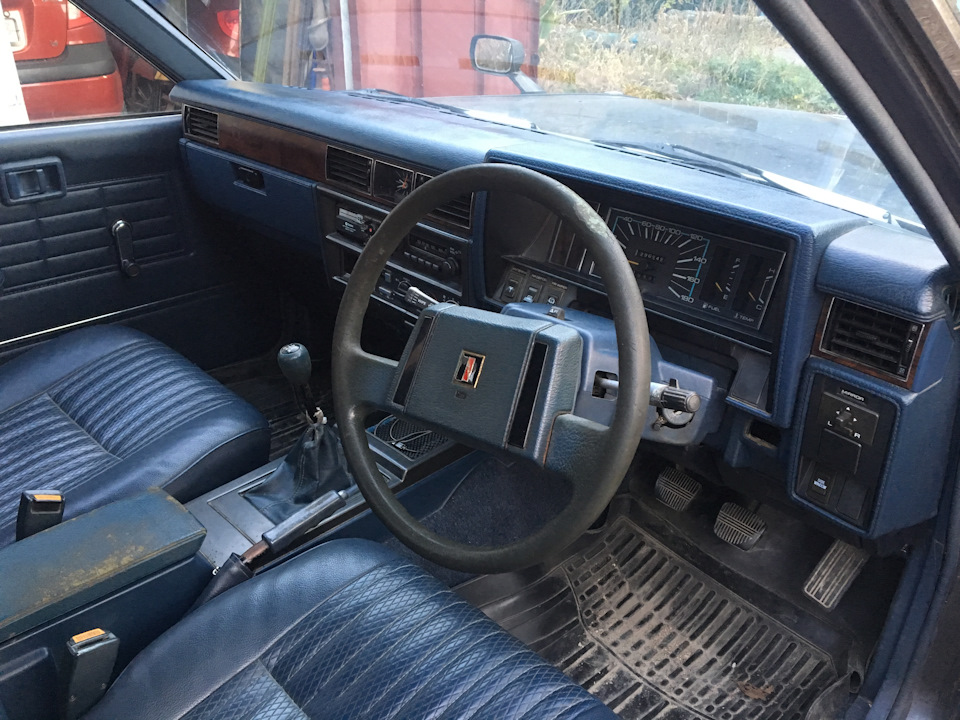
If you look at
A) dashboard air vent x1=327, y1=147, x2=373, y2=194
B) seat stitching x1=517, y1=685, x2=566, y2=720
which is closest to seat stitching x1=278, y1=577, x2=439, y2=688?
seat stitching x1=517, y1=685, x2=566, y2=720

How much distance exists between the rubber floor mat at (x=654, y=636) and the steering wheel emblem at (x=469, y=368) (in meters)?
0.87

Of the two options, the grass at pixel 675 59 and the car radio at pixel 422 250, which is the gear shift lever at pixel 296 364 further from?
the grass at pixel 675 59

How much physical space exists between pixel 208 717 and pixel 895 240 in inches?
51.1

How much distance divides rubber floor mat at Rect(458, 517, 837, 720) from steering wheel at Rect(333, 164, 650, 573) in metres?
0.76

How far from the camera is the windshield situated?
1.52m

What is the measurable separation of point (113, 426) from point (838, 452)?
150 centimetres

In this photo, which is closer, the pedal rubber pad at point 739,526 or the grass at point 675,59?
the grass at point 675,59

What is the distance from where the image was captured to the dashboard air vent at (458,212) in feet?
6.33

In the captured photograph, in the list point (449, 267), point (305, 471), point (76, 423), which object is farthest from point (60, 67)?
point (305, 471)

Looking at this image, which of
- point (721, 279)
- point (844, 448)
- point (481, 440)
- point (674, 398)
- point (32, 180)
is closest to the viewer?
point (674, 398)

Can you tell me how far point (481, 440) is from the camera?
1353 mm

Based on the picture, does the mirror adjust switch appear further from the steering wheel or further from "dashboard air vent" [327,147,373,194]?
"dashboard air vent" [327,147,373,194]

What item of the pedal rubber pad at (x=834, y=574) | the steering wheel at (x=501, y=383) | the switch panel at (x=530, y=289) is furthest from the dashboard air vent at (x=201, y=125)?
the pedal rubber pad at (x=834, y=574)

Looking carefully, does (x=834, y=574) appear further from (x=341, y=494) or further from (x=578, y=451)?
(x=341, y=494)
